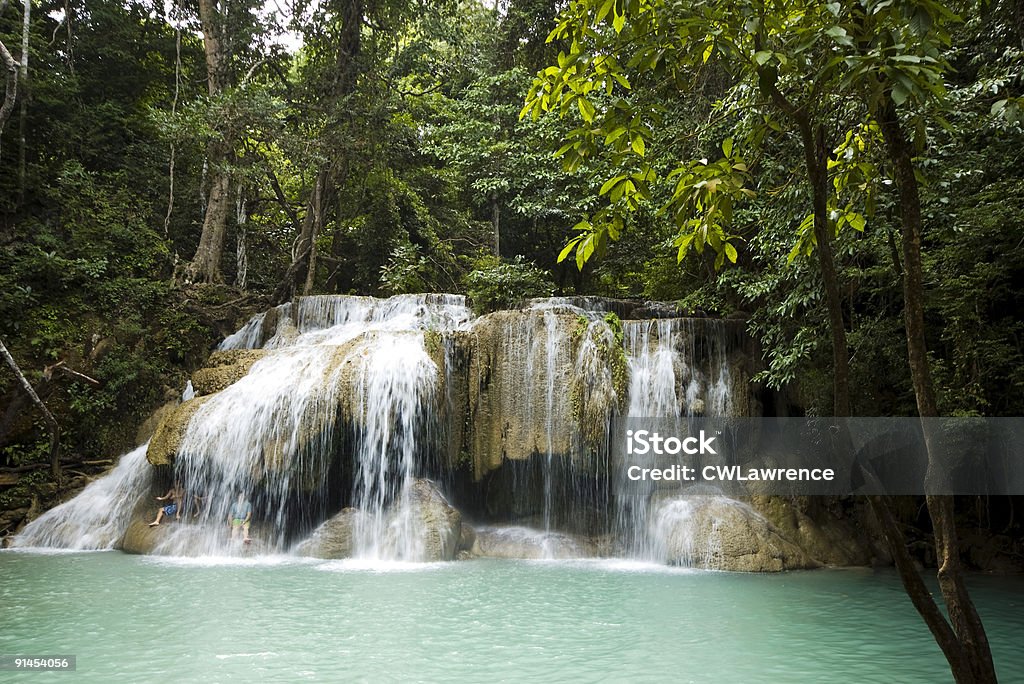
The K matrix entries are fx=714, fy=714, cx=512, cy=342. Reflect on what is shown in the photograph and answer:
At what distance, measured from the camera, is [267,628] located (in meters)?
5.83

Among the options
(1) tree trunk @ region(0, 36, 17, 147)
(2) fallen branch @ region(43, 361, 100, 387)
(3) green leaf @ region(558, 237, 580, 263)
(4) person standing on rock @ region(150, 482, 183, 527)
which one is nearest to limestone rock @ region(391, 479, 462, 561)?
(4) person standing on rock @ region(150, 482, 183, 527)

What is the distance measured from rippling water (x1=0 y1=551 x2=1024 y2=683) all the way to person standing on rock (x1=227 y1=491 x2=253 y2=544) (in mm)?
862

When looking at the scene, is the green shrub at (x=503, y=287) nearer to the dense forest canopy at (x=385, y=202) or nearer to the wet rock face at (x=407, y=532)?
the dense forest canopy at (x=385, y=202)

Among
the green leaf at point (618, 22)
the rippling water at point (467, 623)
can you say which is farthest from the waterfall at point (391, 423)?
the green leaf at point (618, 22)

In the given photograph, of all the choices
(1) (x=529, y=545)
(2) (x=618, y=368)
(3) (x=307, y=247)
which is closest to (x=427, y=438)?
(1) (x=529, y=545)

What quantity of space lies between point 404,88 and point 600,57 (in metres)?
18.3

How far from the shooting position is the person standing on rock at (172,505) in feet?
33.4

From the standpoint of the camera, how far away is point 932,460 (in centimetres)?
277

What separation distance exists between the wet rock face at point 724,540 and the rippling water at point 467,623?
39cm

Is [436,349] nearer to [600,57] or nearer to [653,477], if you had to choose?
[653,477]

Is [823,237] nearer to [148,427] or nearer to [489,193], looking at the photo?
[148,427]

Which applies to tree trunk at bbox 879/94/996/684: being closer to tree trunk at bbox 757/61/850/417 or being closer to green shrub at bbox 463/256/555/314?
tree trunk at bbox 757/61/850/417

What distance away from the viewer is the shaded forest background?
8320 millimetres

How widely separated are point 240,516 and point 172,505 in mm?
1155
